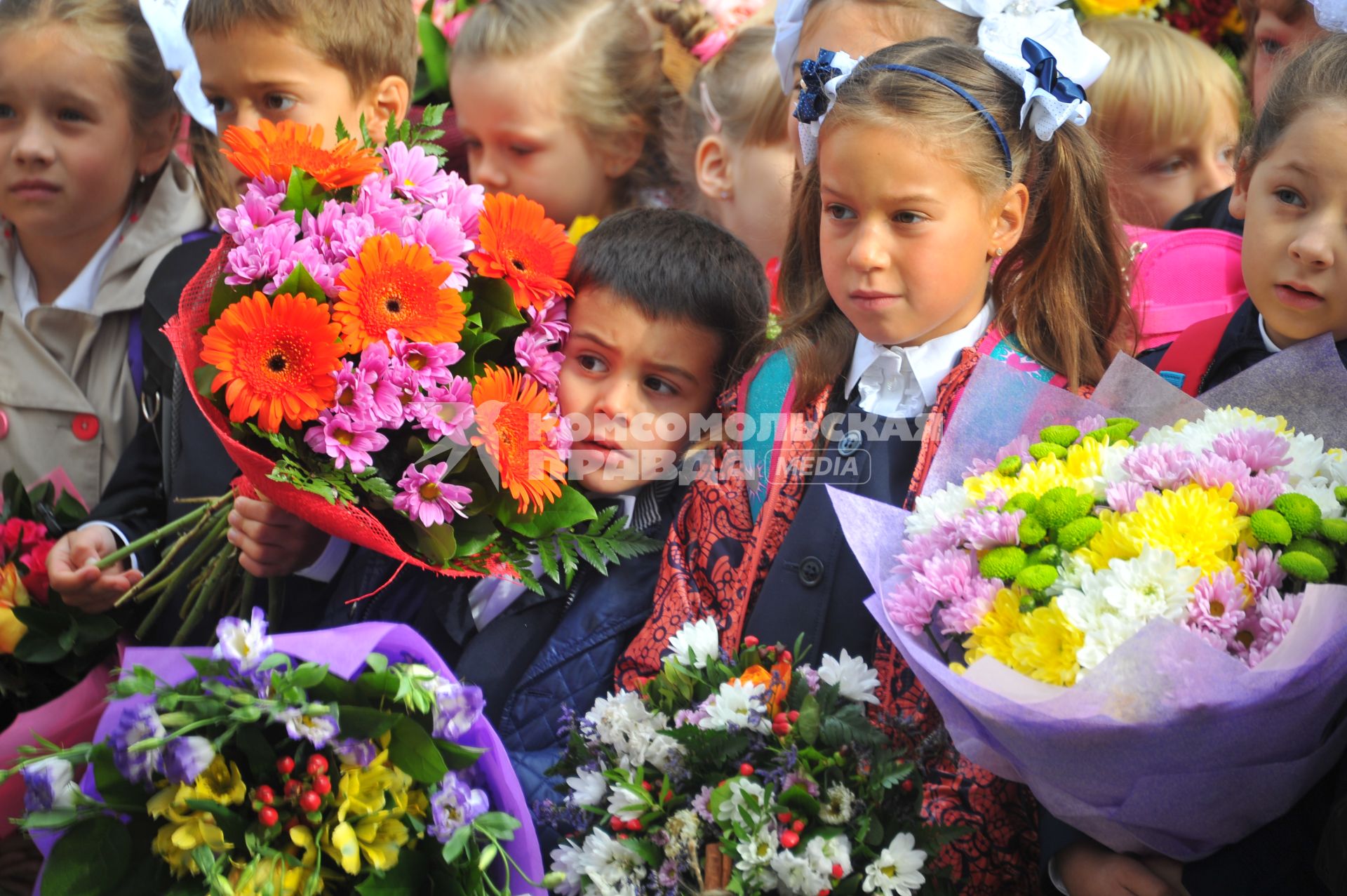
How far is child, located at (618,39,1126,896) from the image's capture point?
85.5 inches

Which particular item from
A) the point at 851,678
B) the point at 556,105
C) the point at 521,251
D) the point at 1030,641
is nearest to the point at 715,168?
the point at 556,105

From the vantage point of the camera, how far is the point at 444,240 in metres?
2.31

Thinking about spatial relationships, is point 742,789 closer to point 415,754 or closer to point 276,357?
point 415,754

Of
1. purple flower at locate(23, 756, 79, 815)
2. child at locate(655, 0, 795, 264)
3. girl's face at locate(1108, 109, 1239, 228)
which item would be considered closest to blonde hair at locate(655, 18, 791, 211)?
child at locate(655, 0, 795, 264)

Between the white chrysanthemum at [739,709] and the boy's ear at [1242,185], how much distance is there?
1277 millimetres

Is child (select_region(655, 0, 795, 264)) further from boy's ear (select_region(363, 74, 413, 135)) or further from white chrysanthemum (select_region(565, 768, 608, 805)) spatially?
white chrysanthemum (select_region(565, 768, 608, 805))

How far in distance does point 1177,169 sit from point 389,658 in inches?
109

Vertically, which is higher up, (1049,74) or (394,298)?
(1049,74)

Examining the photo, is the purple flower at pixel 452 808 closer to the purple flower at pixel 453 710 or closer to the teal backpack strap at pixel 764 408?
the purple flower at pixel 453 710

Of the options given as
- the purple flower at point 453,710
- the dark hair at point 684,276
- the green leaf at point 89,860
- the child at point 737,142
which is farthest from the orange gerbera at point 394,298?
the child at point 737,142

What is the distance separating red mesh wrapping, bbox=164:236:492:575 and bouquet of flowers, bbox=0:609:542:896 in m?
0.23

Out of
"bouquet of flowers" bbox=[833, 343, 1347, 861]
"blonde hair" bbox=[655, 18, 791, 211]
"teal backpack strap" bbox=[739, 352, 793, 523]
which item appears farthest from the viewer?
"blonde hair" bbox=[655, 18, 791, 211]

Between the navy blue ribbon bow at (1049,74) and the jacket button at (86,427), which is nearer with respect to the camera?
the navy blue ribbon bow at (1049,74)

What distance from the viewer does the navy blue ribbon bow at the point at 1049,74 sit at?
7.53ft
